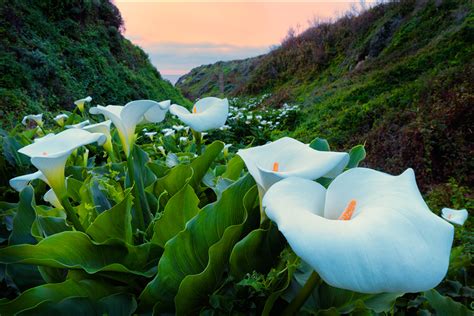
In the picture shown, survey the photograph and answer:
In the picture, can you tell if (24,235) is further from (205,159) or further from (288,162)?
(288,162)

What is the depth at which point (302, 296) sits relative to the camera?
821 mm

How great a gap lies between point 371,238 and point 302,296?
1.15 ft

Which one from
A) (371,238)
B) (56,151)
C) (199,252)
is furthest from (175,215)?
(371,238)

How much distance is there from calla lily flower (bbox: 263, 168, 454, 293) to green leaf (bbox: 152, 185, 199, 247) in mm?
389

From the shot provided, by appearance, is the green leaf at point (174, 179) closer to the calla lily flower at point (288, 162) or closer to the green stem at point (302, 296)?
the calla lily flower at point (288, 162)

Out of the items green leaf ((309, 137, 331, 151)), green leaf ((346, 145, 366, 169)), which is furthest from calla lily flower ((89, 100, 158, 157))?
green leaf ((346, 145, 366, 169))

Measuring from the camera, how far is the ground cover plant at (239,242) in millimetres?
530

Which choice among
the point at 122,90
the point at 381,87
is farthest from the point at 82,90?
the point at 381,87

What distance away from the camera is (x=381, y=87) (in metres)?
7.44

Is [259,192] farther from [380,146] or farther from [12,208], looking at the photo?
[380,146]

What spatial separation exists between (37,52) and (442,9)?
9.69m

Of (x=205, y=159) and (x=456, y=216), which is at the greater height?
(x=205, y=159)

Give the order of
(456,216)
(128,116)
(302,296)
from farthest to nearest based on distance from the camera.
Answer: (456,216)
(128,116)
(302,296)

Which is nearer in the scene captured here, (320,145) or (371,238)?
(371,238)
